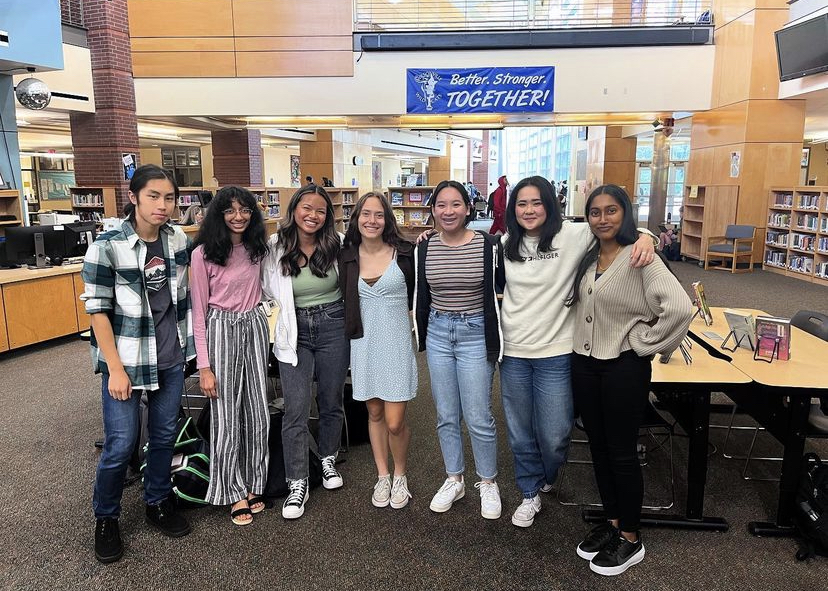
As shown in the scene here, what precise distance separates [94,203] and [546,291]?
37.0 feet

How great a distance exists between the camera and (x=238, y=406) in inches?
110

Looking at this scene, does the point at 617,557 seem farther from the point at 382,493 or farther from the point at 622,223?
the point at 622,223

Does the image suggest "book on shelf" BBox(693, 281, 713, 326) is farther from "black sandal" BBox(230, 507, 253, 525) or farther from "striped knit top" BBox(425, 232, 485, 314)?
"black sandal" BBox(230, 507, 253, 525)

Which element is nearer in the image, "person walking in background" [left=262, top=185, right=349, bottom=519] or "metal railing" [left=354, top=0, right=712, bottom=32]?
"person walking in background" [left=262, top=185, right=349, bottom=519]

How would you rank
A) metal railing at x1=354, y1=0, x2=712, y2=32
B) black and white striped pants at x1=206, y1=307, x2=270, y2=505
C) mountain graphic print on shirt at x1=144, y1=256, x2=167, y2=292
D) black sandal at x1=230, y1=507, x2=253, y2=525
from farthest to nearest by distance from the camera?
Answer: metal railing at x1=354, y1=0, x2=712, y2=32, black sandal at x1=230, y1=507, x2=253, y2=525, black and white striped pants at x1=206, y1=307, x2=270, y2=505, mountain graphic print on shirt at x1=144, y1=256, x2=167, y2=292

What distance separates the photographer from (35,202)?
19.2 m

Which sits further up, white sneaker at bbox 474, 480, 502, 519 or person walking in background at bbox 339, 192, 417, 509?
person walking in background at bbox 339, 192, 417, 509

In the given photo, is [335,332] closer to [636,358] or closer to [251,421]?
[251,421]

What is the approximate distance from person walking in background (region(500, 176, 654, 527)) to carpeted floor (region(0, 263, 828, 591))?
570mm

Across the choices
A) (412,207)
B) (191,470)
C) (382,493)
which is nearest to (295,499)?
(382,493)

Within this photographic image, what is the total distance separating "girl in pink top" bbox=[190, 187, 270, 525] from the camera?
2621 mm

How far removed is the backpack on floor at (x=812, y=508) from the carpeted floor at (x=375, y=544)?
68 millimetres

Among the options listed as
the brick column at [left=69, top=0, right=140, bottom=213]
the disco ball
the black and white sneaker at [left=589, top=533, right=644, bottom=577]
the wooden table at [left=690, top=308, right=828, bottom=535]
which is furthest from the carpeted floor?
the brick column at [left=69, top=0, right=140, bottom=213]

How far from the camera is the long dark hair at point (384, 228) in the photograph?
2709mm
